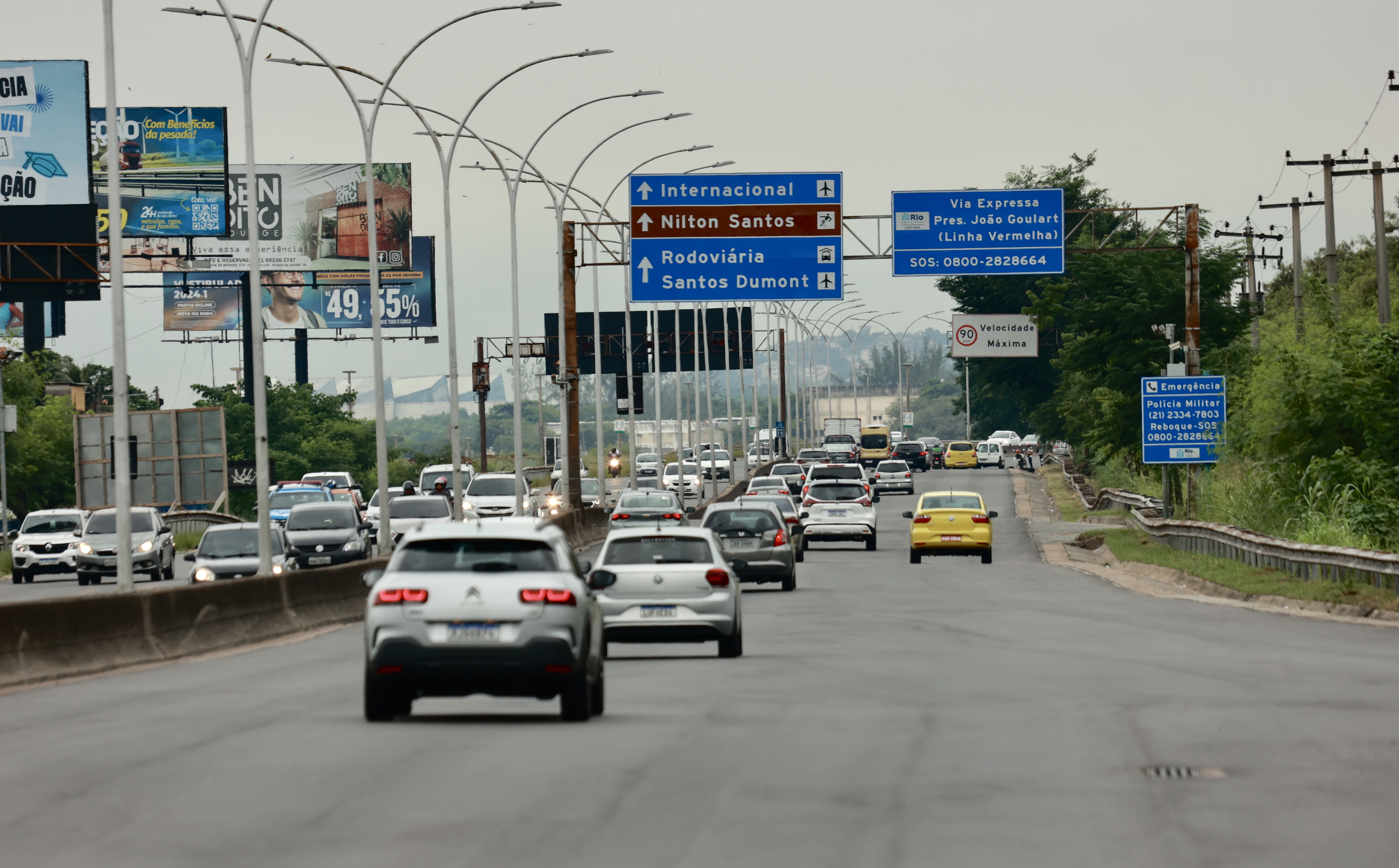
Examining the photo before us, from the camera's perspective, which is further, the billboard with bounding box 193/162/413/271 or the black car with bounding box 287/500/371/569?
the billboard with bounding box 193/162/413/271

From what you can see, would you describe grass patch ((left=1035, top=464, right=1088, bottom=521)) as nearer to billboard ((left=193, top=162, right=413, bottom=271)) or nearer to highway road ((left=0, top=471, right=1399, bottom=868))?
billboard ((left=193, top=162, right=413, bottom=271))

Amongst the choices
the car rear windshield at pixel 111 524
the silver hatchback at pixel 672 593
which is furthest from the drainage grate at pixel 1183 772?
the car rear windshield at pixel 111 524

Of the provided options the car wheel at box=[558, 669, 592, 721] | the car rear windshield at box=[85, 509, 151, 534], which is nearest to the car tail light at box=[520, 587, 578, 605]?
the car wheel at box=[558, 669, 592, 721]

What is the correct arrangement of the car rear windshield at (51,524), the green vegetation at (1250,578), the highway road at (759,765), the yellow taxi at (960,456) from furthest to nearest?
the yellow taxi at (960,456) < the car rear windshield at (51,524) < the green vegetation at (1250,578) < the highway road at (759,765)

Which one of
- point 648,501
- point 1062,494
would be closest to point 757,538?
point 648,501

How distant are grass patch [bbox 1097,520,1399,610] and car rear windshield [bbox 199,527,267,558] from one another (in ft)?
56.0

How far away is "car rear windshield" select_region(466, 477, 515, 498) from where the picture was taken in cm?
5703

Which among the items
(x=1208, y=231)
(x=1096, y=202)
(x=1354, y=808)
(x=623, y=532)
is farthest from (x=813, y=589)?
(x=1096, y=202)

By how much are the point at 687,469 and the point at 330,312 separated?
20915mm

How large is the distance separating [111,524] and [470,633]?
1367 inches

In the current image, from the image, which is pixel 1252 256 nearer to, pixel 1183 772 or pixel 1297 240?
pixel 1297 240

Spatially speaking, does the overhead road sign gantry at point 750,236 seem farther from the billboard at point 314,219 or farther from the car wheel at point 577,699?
the billboard at point 314,219

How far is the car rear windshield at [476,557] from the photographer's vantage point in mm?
14367

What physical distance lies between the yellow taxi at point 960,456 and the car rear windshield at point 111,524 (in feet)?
237
